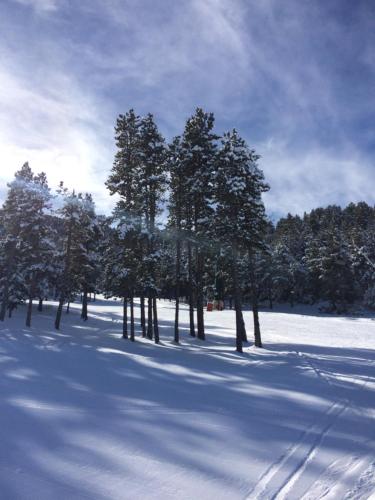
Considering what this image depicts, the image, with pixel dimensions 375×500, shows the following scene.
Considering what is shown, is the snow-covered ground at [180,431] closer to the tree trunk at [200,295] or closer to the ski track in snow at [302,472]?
the ski track in snow at [302,472]

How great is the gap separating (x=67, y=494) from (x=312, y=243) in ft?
220

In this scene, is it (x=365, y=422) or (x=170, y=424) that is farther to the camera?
(x=365, y=422)

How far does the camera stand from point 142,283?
73.4ft

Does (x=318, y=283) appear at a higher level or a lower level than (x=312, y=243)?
lower

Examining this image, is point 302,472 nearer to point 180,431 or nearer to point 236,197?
point 180,431

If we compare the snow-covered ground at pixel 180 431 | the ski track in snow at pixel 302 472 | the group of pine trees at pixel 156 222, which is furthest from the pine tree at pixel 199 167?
the ski track in snow at pixel 302 472

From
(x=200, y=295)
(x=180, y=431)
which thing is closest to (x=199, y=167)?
(x=200, y=295)

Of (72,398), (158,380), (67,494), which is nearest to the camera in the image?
(67,494)

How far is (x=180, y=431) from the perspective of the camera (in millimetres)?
7141

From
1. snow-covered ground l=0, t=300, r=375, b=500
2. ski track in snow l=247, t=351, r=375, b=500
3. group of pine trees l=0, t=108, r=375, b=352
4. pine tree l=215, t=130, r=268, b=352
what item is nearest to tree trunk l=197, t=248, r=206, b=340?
group of pine trees l=0, t=108, r=375, b=352

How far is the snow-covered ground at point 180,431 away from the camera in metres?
5.18

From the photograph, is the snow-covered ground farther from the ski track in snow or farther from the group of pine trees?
the group of pine trees

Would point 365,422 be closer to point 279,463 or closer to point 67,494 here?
point 279,463

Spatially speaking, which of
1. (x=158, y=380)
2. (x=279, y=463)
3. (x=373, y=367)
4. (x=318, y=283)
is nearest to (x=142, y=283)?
(x=158, y=380)
